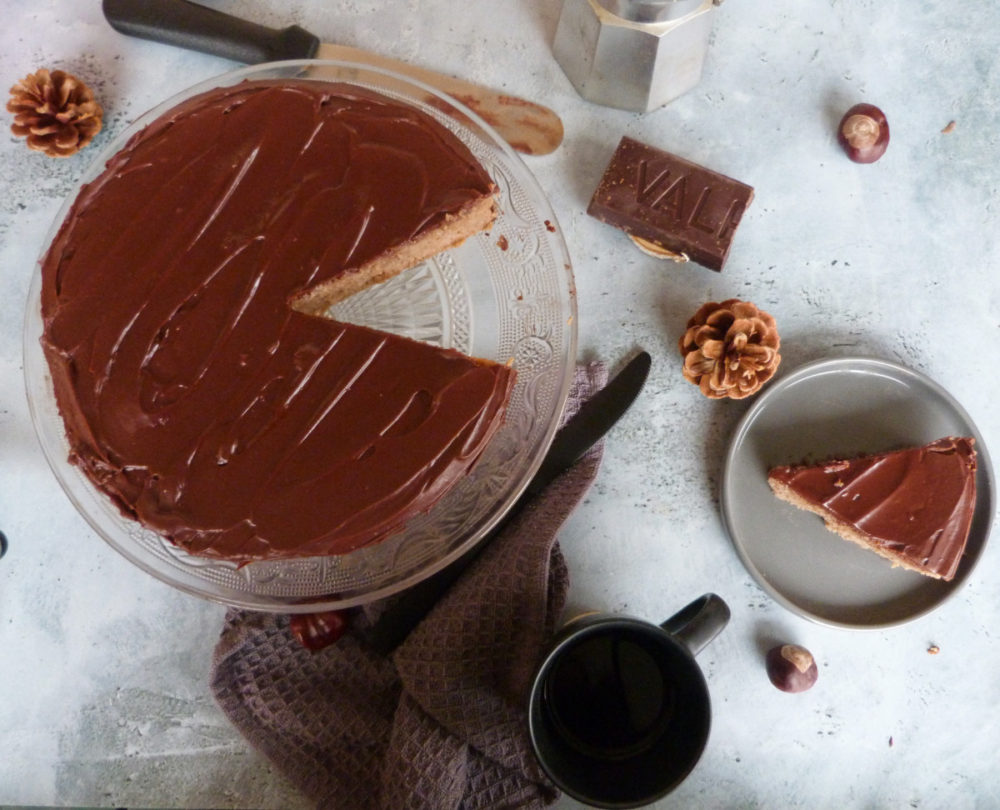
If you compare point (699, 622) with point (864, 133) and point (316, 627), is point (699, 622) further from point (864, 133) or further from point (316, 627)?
point (864, 133)

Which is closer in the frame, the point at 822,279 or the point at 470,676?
the point at 470,676

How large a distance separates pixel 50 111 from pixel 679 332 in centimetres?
151

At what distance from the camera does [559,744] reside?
1517 mm

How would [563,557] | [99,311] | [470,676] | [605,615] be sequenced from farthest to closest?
[563,557] → [470,676] → [605,615] → [99,311]

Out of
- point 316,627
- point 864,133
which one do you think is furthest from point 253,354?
point 864,133

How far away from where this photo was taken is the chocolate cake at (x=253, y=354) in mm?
1332

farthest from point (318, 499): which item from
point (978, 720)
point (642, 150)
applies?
point (978, 720)

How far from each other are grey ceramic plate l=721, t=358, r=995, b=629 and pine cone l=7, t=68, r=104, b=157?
167 centimetres

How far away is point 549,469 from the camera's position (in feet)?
5.55

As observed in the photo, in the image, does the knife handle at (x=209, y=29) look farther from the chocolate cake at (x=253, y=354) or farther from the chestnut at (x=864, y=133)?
the chestnut at (x=864, y=133)

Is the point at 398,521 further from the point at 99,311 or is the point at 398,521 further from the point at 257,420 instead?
the point at 99,311

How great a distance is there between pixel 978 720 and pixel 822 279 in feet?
3.76

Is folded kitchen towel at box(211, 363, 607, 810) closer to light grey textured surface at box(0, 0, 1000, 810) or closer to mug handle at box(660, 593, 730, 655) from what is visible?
light grey textured surface at box(0, 0, 1000, 810)

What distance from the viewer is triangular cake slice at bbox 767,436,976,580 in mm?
1664
